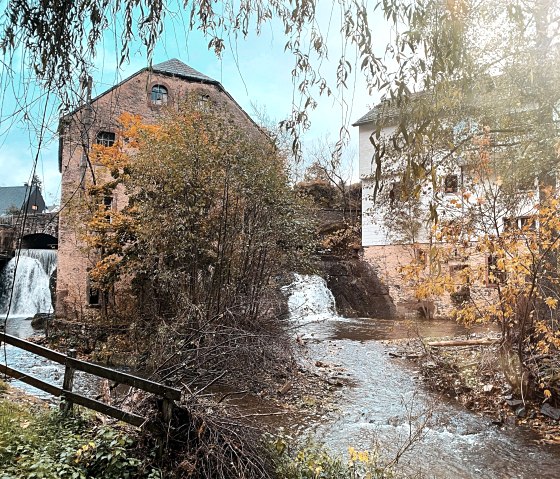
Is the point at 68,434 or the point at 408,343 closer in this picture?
the point at 68,434

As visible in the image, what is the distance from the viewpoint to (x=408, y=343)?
13.1m

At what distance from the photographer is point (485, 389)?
7926mm

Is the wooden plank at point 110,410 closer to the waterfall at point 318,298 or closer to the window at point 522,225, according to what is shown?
the window at point 522,225

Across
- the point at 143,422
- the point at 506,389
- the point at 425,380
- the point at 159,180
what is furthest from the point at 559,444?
the point at 159,180

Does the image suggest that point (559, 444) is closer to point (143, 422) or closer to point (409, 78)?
point (143, 422)

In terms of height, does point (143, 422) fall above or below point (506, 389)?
above

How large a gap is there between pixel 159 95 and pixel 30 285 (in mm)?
10662

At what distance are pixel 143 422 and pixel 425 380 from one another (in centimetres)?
647

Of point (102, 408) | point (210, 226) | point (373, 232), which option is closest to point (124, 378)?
point (102, 408)

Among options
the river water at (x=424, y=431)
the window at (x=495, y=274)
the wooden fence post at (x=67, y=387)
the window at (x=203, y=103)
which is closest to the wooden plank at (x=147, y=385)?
the wooden fence post at (x=67, y=387)

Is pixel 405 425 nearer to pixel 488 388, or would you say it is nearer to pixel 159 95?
pixel 488 388

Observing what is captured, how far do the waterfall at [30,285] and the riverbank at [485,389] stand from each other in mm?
17869

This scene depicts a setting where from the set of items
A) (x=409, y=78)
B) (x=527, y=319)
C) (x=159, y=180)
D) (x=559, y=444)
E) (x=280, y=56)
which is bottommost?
(x=559, y=444)

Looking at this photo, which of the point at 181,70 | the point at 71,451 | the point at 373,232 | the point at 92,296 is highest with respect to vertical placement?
the point at 181,70
